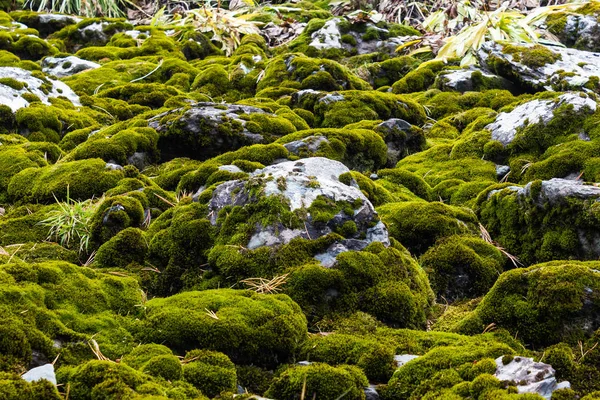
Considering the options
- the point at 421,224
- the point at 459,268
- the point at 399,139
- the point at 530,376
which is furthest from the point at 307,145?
the point at 530,376

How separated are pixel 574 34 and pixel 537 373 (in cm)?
1116

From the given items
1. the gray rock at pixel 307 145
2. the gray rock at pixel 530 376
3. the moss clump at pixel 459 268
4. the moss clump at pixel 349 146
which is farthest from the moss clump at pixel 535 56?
the gray rock at pixel 530 376

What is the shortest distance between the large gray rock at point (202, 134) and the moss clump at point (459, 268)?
3335 millimetres

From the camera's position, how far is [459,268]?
18.7ft

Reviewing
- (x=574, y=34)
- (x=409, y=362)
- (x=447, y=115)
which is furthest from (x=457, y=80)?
(x=409, y=362)

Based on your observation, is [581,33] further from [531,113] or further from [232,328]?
[232,328]

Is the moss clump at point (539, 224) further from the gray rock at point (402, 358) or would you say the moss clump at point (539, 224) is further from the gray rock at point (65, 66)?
the gray rock at point (65, 66)

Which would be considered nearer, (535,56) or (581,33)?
(535,56)

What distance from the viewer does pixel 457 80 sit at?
37.9ft

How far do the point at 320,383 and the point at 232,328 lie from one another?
2.51 feet

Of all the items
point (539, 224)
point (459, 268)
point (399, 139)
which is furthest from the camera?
point (399, 139)

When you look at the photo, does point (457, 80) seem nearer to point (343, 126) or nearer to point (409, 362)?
point (343, 126)

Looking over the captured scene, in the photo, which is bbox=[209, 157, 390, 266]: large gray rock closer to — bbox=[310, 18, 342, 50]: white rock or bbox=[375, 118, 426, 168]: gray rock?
bbox=[375, 118, 426, 168]: gray rock

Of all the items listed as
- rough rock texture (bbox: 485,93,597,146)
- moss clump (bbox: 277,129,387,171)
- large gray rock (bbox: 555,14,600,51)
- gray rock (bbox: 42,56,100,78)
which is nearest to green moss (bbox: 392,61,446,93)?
large gray rock (bbox: 555,14,600,51)
